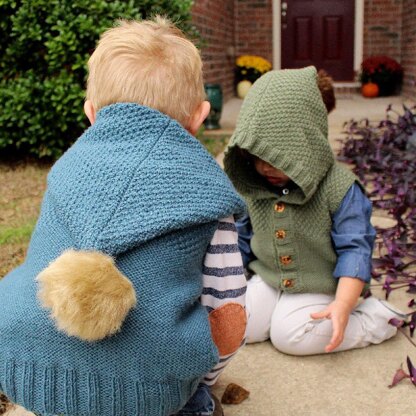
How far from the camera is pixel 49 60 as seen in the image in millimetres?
4840

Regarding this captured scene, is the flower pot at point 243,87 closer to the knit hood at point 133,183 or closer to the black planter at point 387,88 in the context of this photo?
the black planter at point 387,88

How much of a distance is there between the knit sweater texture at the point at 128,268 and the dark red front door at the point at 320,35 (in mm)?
11022

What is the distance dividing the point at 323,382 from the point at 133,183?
1.10 metres

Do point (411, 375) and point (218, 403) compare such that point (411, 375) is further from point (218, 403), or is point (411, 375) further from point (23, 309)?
point (23, 309)

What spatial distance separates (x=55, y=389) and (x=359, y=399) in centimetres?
101

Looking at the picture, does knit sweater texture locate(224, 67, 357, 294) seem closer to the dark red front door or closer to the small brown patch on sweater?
the small brown patch on sweater

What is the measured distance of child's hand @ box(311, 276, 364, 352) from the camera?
2.03 metres

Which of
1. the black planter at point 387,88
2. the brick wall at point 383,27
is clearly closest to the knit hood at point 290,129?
the black planter at point 387,88

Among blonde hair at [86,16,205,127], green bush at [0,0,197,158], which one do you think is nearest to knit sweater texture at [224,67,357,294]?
blonde hair at [86,16,205,127]

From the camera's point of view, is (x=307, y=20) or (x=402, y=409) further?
(x=307, y=20)

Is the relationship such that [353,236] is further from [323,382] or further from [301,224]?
[323,382]

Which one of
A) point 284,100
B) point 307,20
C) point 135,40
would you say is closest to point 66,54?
point 284,100

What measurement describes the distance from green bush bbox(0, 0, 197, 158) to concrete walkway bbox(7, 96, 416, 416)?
3.14 m

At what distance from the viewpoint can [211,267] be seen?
5.03ft
